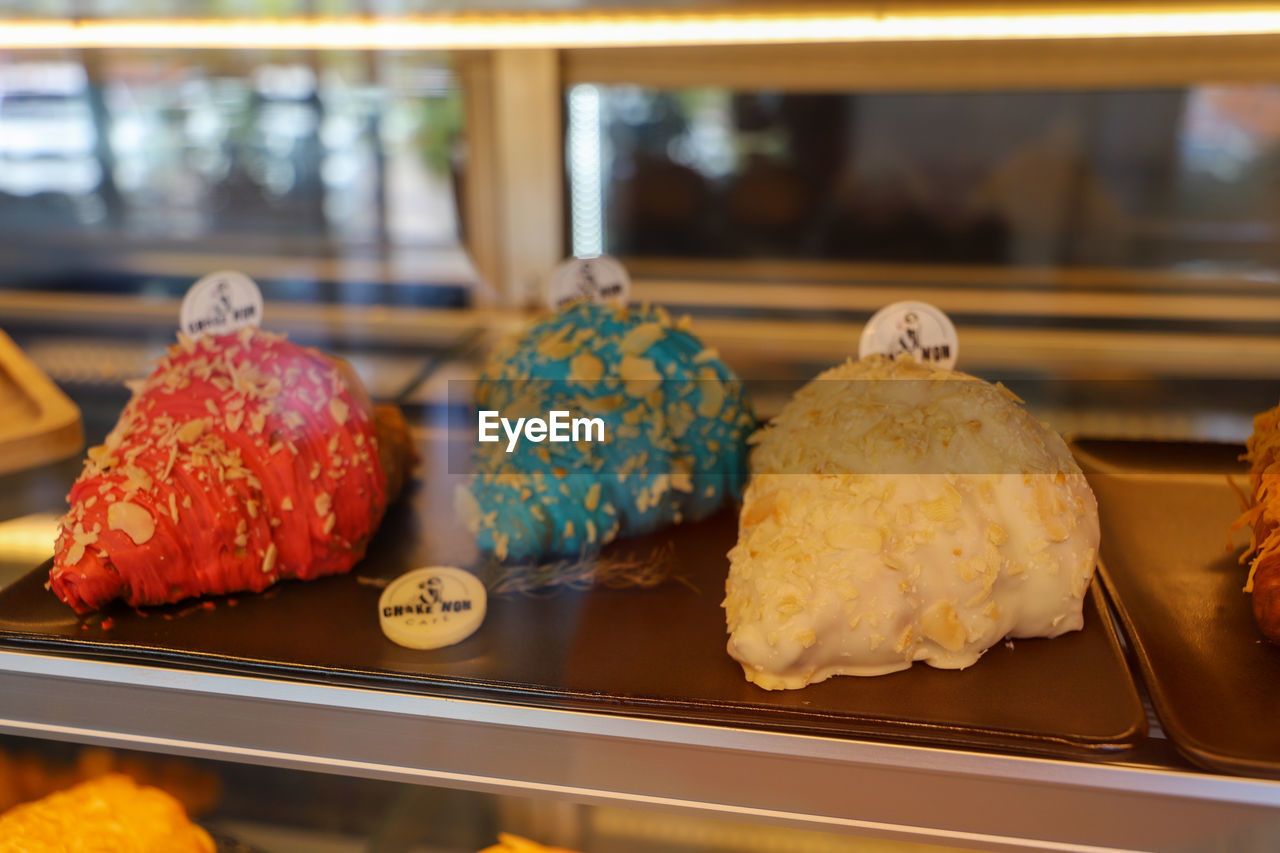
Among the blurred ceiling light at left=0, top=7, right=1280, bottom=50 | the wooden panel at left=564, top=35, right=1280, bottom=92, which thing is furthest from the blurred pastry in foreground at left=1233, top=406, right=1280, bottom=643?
the wooden panel at left=564, top=35, right=1280, bottom=92

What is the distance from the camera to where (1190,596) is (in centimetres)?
80

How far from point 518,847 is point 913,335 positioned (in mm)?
595

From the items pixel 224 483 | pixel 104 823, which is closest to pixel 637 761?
pixel 224 483

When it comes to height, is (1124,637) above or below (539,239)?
below

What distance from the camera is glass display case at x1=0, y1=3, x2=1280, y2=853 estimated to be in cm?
66

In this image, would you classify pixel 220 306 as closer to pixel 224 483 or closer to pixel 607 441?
pixel 224 483

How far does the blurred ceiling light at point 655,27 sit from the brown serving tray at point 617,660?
54cm

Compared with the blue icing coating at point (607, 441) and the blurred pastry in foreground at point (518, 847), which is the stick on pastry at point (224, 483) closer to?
the blue icing coating at point (607, 441)

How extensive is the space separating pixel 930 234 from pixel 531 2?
1.00 metres

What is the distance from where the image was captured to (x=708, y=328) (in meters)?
1.36

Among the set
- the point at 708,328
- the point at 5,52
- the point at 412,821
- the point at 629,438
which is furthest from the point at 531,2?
the point at 412,821

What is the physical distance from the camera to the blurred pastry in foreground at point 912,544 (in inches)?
27.3

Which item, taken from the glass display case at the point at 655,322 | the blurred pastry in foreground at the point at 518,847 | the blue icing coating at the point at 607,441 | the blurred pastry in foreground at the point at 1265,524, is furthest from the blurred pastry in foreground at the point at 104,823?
the blurred pastry in foreground at the point at 1265,524

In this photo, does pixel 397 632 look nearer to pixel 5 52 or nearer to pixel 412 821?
pixel 412 821
